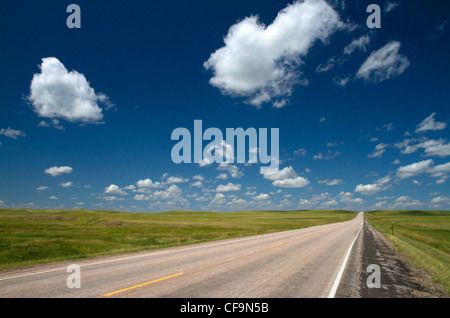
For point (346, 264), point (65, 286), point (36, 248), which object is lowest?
point (36, 248)

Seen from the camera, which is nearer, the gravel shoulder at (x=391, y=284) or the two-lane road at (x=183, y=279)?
the two-lane road at (x=183, y=279)

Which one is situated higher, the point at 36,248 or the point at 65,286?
the point at 65,286

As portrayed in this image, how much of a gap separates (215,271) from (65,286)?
4905mm

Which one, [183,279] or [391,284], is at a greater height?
[183,279]

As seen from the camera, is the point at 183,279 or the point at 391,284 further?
the point at 391,284

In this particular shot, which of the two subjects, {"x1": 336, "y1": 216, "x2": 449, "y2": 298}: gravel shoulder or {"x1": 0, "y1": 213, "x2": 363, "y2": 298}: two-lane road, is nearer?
{"x1": 0, "y1": 213, "x2": 363, "y2": 298}: two-lane road
